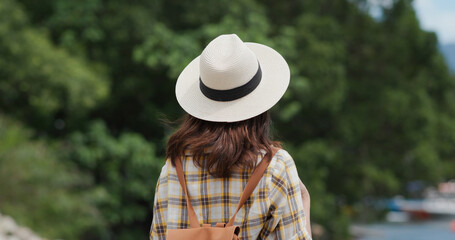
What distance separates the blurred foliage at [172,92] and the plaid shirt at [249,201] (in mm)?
5718

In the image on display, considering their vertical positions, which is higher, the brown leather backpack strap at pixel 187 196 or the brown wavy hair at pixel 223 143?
the brown wavy hair at pixel 223 143

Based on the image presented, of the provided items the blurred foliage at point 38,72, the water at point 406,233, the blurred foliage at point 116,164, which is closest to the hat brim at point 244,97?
the blurred foliage at point 38,72

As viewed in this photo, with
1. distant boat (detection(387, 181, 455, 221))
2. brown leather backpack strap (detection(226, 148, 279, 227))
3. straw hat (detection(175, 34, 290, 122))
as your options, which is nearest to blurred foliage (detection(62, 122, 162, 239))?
straw hat (detection(175, 34, 290, 122))

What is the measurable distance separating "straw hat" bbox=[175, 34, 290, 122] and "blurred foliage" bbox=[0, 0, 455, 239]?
576 centimetres

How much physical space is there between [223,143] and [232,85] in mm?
184

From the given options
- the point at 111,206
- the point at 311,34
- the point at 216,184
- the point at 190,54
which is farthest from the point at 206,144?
the point at 311,34

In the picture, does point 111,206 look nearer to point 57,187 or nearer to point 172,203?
point 57,187

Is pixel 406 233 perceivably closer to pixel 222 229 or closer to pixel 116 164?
pixel 116 164

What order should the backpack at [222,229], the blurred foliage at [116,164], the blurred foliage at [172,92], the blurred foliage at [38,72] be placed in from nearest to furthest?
the backpack at [222,229] → the blurred foliage at [38,72] → the blurred foliage at [172,92] → the blurred foliage at [116,164]

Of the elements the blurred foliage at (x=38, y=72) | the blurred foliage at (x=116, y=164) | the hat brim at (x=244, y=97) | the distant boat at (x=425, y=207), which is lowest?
the hat brim at (x=244, y=97)

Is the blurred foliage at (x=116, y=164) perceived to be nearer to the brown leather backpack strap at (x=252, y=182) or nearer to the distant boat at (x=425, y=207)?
the brown leather backpack strap at (x=252, y=182)

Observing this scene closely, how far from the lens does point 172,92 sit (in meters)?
12.3

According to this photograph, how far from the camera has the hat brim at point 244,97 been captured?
1.69 metres

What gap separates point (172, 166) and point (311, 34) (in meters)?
11.7
